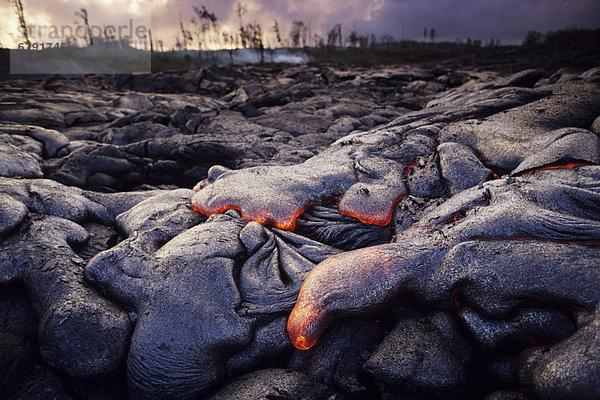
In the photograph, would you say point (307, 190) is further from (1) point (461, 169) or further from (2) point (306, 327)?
(1) point (461, 169)

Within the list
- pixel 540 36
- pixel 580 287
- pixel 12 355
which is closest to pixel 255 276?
pixel 12 355

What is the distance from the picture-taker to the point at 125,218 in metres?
3.60

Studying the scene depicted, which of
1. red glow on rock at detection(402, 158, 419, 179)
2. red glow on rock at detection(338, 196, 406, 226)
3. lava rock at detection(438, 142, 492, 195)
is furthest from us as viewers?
red glow on rock at detection(402, 158, 419, 179)

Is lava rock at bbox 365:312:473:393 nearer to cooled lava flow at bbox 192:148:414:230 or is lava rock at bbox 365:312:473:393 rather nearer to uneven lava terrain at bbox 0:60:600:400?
uneven lava terrain at bbox 0:60:600:400

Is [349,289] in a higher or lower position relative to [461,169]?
lower

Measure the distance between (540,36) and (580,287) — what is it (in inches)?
1647

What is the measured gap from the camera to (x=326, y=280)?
7.63ft

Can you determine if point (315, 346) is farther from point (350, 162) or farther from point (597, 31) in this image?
point (597, 31)

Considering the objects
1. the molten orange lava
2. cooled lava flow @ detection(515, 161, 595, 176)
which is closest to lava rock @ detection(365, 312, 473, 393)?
the molten orange lava

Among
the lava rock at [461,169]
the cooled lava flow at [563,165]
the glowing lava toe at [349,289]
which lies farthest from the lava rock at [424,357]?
the cooled lava flow at [563,165]

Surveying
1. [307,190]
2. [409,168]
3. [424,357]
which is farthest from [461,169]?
[424,357]

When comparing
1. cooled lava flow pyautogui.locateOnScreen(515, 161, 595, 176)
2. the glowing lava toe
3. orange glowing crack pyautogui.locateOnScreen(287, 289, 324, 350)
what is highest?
cooled lava flow pyautogui.locateOnScreen(515, 161, 595, 176)

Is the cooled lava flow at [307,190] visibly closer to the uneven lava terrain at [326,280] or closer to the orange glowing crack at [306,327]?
the uneven lava terrain at [326,280]

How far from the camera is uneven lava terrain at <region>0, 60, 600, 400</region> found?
1.87 m
